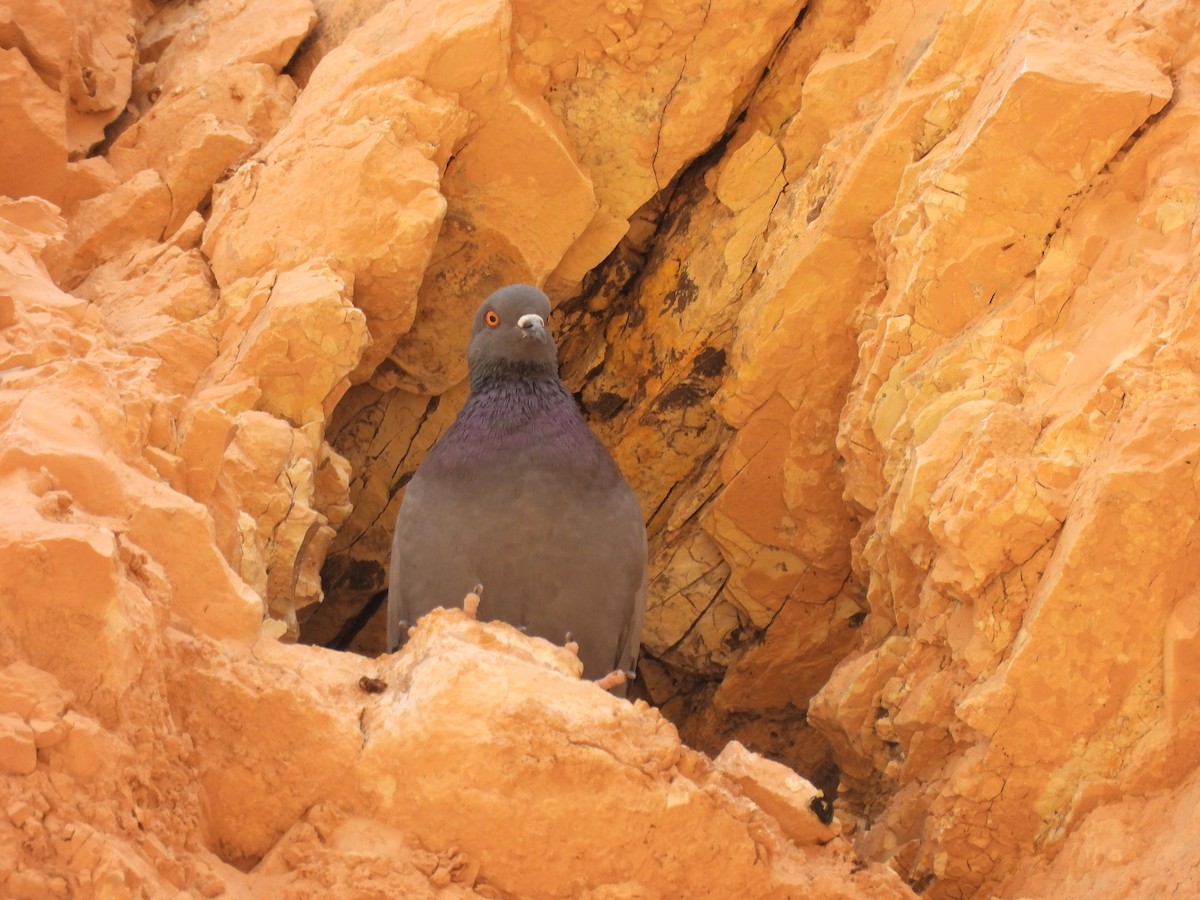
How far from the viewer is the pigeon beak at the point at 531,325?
5.51 metres

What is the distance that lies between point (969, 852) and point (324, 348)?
303 cm

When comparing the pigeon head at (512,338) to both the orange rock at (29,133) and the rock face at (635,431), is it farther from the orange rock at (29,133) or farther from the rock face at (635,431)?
the orange rock at (29,133)

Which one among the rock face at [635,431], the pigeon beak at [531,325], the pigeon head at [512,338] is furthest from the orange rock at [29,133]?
the pigeon beak at [531,325]

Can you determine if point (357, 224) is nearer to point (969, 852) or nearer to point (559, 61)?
point (559, 61)

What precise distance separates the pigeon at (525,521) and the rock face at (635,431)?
0.48m

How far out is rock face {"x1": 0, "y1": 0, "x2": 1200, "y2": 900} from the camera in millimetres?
3150

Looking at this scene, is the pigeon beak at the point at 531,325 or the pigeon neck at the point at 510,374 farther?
the pigeon neck at the point at 510,374

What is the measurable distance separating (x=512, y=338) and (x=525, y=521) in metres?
0.85

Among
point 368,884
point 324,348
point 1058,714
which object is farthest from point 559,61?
point 368,884

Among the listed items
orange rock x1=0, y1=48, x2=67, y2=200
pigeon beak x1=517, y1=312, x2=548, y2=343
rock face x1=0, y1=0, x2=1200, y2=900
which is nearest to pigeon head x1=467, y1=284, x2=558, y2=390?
pigeon beak x1=517, y1=312, x2=548, y2=343

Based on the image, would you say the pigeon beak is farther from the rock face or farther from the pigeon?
the rock face

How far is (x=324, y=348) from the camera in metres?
5.30

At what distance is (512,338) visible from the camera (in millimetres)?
5621

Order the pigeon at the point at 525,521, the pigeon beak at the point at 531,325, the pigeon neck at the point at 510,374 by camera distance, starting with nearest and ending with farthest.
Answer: the pigeon at the point at 525,521 < the pigeon beak at the point at 531,325 < the pigeon neck at the point at 510,374
